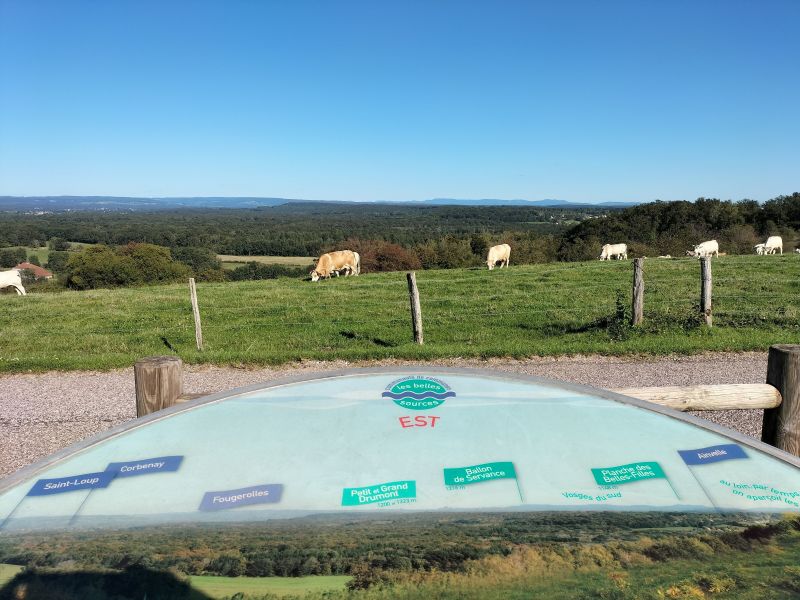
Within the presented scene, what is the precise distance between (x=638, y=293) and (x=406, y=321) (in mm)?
4646

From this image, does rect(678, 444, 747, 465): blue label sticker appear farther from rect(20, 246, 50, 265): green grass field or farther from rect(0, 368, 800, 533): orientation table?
rect(20, 246, 50, 265): green grass field

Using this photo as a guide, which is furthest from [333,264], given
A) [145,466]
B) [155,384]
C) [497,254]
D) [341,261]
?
[145,466]

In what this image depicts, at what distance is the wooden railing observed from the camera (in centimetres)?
314

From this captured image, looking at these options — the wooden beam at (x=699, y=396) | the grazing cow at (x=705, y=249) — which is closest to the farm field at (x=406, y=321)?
the wooden beam at (x=699, y=396)

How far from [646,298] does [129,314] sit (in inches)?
508

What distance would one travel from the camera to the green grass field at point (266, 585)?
1.63m

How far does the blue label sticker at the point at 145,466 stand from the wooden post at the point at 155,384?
834 millimetres

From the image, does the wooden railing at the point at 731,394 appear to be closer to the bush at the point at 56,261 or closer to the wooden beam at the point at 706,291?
the wooden beam at the point at 706,291

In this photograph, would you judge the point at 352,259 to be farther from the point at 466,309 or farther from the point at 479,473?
the point at 479,473

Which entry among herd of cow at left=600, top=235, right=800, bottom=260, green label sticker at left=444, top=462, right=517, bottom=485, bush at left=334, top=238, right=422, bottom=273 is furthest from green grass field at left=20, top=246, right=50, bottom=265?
green label sticker at left=444, top=462, right=517, bottom=485

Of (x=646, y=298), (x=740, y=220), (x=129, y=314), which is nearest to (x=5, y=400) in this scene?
(x=129, y=314)

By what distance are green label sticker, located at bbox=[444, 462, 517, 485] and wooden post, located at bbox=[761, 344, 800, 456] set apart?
1924mm

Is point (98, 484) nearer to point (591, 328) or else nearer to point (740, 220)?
point (591, 328)

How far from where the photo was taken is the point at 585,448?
7.84 ft
